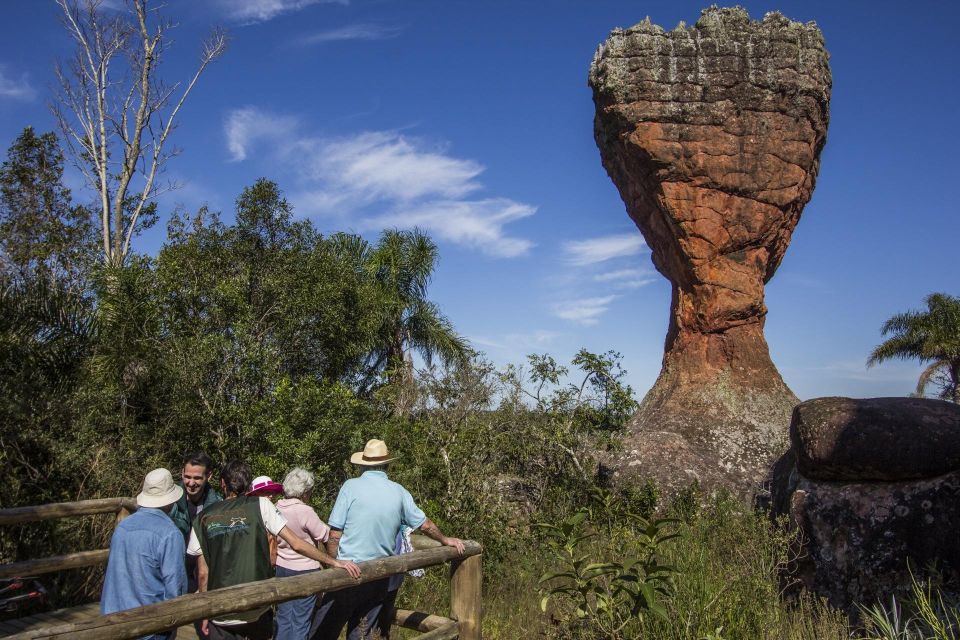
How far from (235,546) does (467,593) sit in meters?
1.61

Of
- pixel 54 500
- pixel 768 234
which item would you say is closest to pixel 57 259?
pixel 54 500

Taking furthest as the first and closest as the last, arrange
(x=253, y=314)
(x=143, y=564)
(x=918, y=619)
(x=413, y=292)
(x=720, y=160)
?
(x=413, y=292), (x=720, y=160), (x=253, y=314), (x=918, y=619), (x=143, y=564)

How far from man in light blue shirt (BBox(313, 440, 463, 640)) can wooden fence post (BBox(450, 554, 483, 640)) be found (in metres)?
0.26

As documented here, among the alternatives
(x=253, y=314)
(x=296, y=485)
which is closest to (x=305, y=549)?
(x=296, y=485)

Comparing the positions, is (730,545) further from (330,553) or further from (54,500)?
(54,500)

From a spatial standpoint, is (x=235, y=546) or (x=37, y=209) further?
(x=37, y=209)

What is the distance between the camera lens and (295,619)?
4.81 m

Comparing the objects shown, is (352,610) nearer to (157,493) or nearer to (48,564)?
(157,493)

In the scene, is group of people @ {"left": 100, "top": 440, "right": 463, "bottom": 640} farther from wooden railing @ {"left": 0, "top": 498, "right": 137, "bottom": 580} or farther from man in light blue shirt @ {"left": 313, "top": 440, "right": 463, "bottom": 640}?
wooden railing @ {"left": 0, "top": 498, "right": 137, "bottom": 580}

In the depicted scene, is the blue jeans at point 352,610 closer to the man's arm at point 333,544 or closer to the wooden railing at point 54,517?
the man's arm at point 333,544

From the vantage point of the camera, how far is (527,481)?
12.2 m

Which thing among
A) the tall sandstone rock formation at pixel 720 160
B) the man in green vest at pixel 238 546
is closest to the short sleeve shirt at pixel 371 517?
the man in green vest at pixel 238 546

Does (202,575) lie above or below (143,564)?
below

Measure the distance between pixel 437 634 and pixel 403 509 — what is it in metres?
0.87
